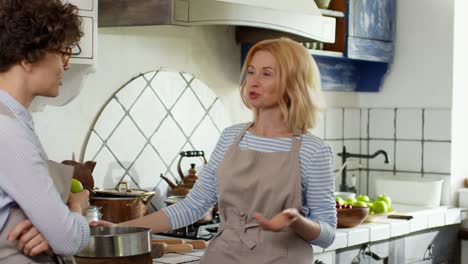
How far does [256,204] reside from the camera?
2.53 m

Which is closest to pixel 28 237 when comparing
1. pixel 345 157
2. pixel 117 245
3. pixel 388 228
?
pixel 117 245

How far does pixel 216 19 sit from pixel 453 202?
6.99 ft

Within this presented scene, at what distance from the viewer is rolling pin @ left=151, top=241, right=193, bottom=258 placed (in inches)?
113

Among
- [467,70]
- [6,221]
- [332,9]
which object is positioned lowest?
[6,221]

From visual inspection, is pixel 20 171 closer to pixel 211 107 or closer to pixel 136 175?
pixel 136 175

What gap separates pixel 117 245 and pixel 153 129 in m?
1.43

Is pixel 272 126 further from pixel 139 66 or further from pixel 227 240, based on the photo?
pixel 139 66

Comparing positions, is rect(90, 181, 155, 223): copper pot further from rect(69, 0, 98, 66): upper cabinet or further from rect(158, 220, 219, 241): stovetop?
rect(69, 0, 98, 66): upper cabinet

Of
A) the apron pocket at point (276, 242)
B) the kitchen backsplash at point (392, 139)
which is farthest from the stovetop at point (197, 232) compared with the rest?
the kitchen backsplash at point (392, 139)

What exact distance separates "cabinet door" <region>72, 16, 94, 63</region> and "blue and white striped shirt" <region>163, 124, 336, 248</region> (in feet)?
1.90

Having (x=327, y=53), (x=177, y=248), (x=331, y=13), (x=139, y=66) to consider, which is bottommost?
(x=177, y=248)

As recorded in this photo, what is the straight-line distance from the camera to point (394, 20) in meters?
4.88

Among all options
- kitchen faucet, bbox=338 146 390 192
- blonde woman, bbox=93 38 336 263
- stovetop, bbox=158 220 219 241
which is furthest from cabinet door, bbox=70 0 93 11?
kitchen faucet, bbox=338 146 390 192

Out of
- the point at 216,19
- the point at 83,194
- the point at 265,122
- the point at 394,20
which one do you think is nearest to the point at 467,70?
the point at 394,20
